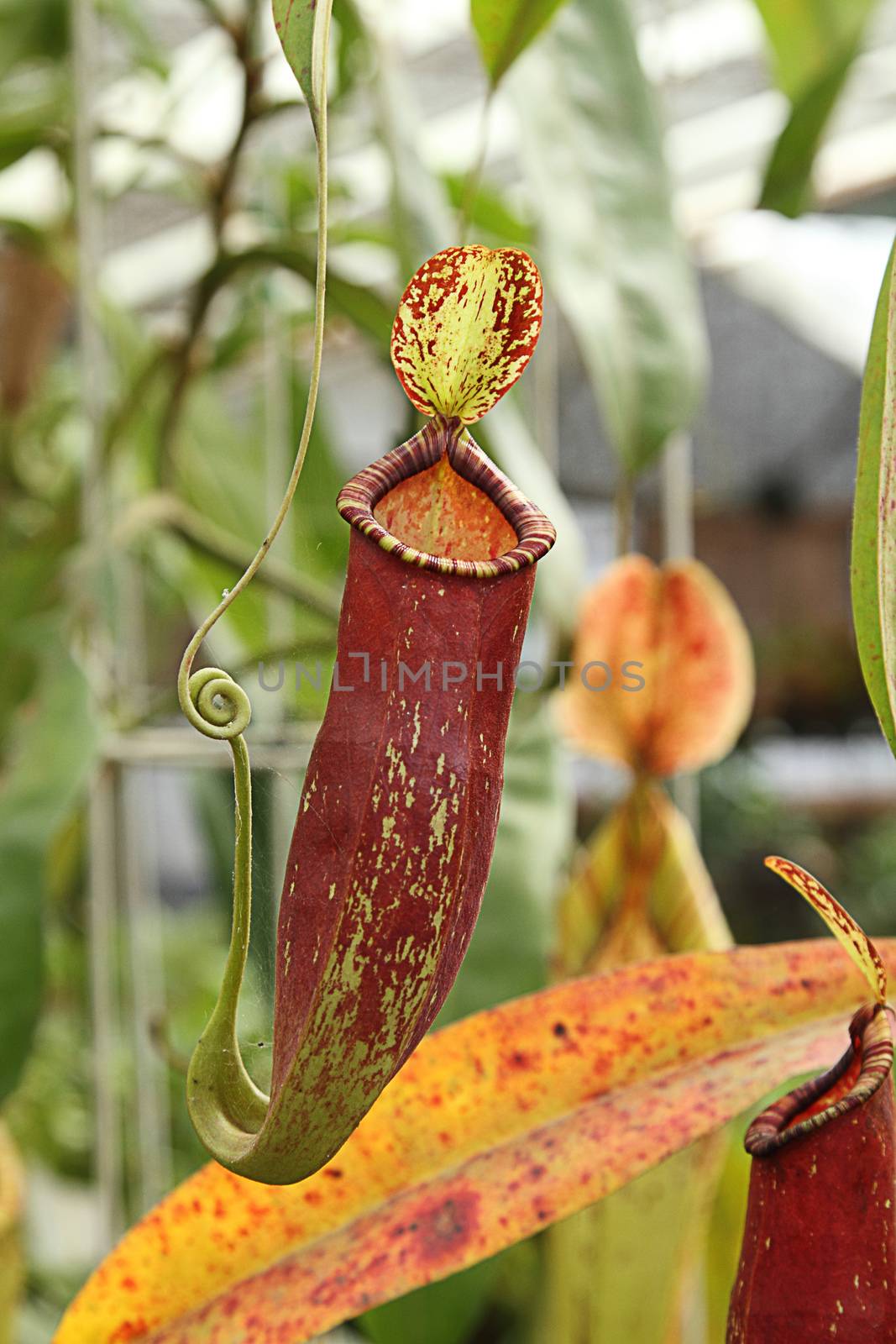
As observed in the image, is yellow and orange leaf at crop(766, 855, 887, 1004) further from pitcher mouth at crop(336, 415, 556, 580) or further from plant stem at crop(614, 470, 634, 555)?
plant stem at crop(614, 470, 634, 555)

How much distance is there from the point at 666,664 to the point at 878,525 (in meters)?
0.50

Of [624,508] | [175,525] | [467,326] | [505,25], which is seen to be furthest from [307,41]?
[175,525]

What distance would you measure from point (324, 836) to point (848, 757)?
4.87 m

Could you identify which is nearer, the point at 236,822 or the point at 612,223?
the point at 236,822

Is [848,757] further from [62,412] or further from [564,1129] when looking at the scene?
[564,1129]

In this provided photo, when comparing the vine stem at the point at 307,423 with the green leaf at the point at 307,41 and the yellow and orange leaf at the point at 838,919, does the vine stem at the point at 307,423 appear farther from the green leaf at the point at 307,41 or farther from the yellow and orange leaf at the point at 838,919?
the yellow and orange leaf at the point at 838,919

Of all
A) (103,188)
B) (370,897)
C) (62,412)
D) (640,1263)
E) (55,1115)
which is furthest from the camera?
(55,1115)

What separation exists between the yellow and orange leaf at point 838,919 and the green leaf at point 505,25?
0.76ft

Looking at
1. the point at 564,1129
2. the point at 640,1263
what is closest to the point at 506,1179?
the point at 564,1129

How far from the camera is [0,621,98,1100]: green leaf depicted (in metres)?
0.51

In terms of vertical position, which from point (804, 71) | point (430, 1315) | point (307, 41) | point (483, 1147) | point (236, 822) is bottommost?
point (430, 1315)

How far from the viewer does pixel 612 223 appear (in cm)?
53

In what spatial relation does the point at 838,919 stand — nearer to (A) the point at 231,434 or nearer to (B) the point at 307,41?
(B) the point at 307,41

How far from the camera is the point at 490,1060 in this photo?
0.32 meters
